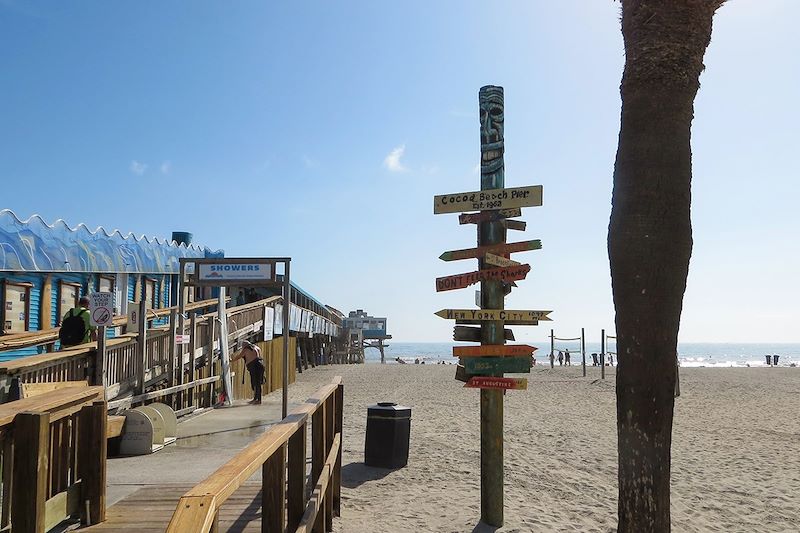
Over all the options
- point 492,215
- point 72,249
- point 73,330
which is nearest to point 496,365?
point 492,215

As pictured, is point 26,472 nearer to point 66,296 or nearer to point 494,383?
point 494,383

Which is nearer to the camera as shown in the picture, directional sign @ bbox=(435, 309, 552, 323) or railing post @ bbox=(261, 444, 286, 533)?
railing post @ bbox=(261, 444, 286, 533)

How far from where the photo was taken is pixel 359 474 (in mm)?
9055

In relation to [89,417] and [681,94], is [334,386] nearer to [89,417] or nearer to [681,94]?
[89,417]

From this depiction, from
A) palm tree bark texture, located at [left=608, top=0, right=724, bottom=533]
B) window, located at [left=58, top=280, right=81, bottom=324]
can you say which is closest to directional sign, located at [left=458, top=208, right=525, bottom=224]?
palm tree bark texture, located at [left=608, top=0, right=724, bottom=533]

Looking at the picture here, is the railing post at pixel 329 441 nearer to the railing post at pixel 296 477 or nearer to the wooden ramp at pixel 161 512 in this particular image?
the wooden ramp at pixel 161 512

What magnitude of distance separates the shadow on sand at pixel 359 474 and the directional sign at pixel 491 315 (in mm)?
3004

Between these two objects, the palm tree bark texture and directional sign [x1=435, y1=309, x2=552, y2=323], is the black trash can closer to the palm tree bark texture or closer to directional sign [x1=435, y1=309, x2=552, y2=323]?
directional sign [x1=435, y1=309, x2=552, y2=323]

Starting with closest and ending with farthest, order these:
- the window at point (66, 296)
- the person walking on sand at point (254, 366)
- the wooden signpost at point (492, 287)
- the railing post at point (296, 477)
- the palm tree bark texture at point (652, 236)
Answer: the palm tree bark texture at point (652, 236)
the railing post at point (296, 477)
the wooden signpost at point (492, 287)
the person walking on sand at point (254, 366)
the window at point (66, 296)

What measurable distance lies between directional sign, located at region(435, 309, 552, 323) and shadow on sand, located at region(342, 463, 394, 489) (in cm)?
300

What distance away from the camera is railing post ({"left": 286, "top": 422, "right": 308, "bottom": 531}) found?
4234 mm

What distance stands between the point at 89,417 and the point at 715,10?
5103 mm

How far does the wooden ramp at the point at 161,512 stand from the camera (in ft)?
16.2

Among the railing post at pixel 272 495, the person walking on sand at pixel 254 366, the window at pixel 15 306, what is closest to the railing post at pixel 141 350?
the person walking on sand at pixel 254 366
